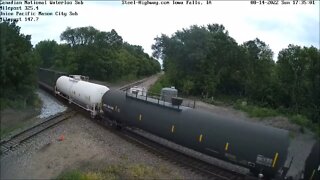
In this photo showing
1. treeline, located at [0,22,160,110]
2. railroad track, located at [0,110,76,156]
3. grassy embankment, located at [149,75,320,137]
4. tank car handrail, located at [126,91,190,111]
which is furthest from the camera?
treeline, located at [0,22,160,110]

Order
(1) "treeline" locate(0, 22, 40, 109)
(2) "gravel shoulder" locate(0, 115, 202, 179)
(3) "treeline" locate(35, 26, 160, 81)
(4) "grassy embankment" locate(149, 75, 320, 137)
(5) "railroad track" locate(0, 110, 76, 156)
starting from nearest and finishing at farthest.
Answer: (2) "gravel shoulder" locate(0, 115, 202, 179) → (5) "railroad track" locate(0, 110, 76, 156) → (1) "treeline" locate(0, 22, 40, 109) → (4) "grassy embankment" locate(149, 75, 320, 137) → (3) "treeline" locate(35, 26, 160, 81)

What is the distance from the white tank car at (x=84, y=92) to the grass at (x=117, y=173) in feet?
36.9

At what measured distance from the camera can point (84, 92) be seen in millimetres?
31375

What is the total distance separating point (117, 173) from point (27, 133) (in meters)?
10.8

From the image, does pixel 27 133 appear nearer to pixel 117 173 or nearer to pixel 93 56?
pixel 117 173

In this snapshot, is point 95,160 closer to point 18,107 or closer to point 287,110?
point 18,107

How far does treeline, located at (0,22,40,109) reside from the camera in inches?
929

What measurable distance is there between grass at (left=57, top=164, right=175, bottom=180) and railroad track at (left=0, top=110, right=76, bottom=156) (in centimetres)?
661

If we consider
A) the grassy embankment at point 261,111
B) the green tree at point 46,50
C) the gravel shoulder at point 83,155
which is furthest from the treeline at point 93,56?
the gravel shoulder at point 83,155

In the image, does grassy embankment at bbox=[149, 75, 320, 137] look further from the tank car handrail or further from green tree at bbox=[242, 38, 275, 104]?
the tank car handrail

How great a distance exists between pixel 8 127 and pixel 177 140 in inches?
498

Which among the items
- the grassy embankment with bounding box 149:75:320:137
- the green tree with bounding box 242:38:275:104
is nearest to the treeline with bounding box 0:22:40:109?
the grassy embankment with bounding box 149:75:320:137

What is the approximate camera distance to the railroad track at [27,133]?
22922 mm

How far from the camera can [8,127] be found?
25.2m
